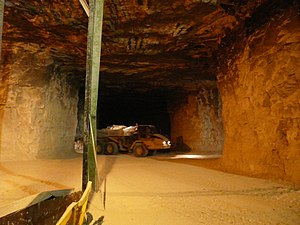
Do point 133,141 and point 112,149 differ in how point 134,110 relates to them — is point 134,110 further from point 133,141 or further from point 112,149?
point 133,141

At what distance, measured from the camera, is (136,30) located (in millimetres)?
6008

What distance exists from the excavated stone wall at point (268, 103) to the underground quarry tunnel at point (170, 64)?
0.02 metres

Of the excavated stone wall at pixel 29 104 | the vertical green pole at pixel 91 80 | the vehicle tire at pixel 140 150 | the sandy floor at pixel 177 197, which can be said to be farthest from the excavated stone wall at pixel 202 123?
the vertical green pole at pixel 91 80

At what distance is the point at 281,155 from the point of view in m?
4.69

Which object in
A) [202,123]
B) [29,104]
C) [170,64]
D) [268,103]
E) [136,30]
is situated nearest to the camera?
[268,103]

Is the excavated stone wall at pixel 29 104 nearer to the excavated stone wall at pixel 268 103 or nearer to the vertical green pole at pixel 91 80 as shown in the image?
the vertical green pole at pixel 91 80

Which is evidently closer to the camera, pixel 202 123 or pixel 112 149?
pixel 202 123

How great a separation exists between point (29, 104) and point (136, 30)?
14.5 ft

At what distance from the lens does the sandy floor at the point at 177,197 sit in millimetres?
2646

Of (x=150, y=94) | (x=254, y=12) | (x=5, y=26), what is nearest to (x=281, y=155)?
(x=254, y=12)

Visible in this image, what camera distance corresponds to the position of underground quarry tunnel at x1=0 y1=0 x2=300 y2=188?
4.75 meters

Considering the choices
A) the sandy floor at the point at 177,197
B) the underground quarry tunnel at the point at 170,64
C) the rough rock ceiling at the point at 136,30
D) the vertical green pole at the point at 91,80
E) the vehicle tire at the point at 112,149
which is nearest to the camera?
the sandy floor at the point at 177,197

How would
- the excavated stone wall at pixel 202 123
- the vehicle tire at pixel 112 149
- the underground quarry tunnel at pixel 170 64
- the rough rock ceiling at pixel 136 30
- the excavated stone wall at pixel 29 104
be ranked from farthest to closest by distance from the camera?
the vehicle tire at pixel 112 149
the excavated stone wall at pixel 202 123
the excavated stone wall at pixel 29 104
the rough rock ceiling at pixel 136 30
the underground quarry tunnel at pixel 170 64

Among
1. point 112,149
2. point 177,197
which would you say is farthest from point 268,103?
point 112,149
